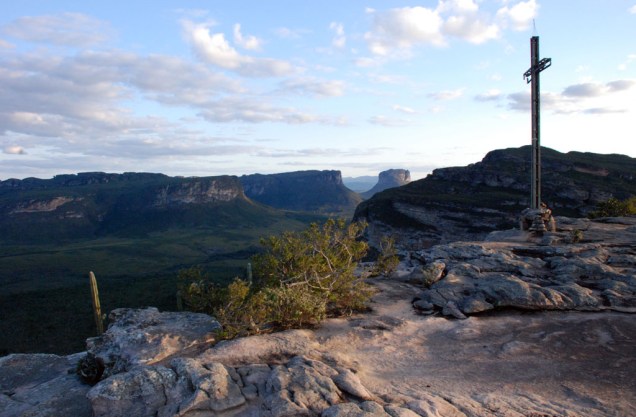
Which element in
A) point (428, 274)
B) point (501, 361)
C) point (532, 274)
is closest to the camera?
point (501, 361)

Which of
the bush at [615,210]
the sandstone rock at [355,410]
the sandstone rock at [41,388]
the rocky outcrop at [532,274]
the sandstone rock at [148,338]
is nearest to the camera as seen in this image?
the sandstone rock at [355,410]

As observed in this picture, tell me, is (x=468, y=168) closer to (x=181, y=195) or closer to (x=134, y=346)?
(x=134, y=346)

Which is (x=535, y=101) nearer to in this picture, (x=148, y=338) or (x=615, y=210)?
(x=615, y=210)

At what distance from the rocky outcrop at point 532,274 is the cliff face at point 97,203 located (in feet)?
450

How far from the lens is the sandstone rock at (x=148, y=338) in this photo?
8234 millimetres

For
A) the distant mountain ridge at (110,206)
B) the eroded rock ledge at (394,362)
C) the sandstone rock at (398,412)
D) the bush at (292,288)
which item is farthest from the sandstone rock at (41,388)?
the distant mountain ridge at (110,206)

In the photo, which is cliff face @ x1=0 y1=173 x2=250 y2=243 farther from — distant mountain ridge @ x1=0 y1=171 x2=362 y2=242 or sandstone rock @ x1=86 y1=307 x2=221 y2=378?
sandstone rock @ x1=86 y1=307 x2=221 y2=378

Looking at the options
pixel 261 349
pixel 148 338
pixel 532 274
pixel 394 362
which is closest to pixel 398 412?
pixel 394 362

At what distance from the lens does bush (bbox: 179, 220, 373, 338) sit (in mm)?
9469

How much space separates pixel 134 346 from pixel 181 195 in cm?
15176

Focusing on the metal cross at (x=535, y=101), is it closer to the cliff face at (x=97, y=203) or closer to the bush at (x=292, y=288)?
the bush at (x=292, y=288)

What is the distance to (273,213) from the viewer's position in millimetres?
160500

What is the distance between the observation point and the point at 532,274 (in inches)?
521

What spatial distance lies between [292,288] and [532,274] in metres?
7.97
